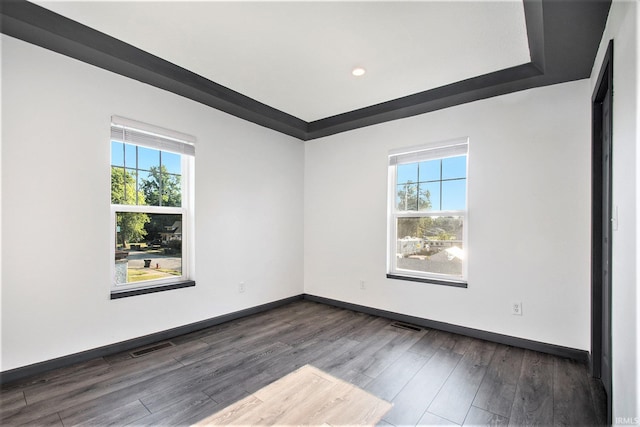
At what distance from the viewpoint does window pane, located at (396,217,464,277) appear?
347 cm

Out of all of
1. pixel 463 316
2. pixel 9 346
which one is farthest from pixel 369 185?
pixel 9 346

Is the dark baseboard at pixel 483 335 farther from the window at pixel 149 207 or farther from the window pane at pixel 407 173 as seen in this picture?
the window at pixel 149 207

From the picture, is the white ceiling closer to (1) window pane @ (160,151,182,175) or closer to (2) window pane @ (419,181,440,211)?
(1) window pane @ (160,151,182,175)

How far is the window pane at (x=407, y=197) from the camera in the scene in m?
3.81

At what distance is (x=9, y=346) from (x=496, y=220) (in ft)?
13.9

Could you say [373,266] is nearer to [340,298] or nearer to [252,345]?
[340,298]

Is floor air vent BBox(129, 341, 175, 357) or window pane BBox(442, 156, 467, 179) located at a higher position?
window pane BBox(442, 156, 467, 179)

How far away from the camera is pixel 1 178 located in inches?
85.4

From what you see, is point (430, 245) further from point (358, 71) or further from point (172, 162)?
point (172, 162)

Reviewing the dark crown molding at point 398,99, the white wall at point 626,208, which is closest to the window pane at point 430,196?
the dark crown molding at point 398,99

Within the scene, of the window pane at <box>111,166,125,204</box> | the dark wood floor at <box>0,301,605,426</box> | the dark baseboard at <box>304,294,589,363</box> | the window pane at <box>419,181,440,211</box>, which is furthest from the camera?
the window pane at <box>419,181,440,211</box>

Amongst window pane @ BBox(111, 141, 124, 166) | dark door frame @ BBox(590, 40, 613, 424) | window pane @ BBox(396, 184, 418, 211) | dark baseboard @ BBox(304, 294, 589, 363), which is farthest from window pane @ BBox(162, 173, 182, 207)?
dark door frame @ BBox(590, 40, 613, 424)

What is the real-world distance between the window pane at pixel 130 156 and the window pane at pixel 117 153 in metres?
0.04

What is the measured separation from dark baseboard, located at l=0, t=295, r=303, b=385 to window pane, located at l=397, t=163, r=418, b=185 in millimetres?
2538
